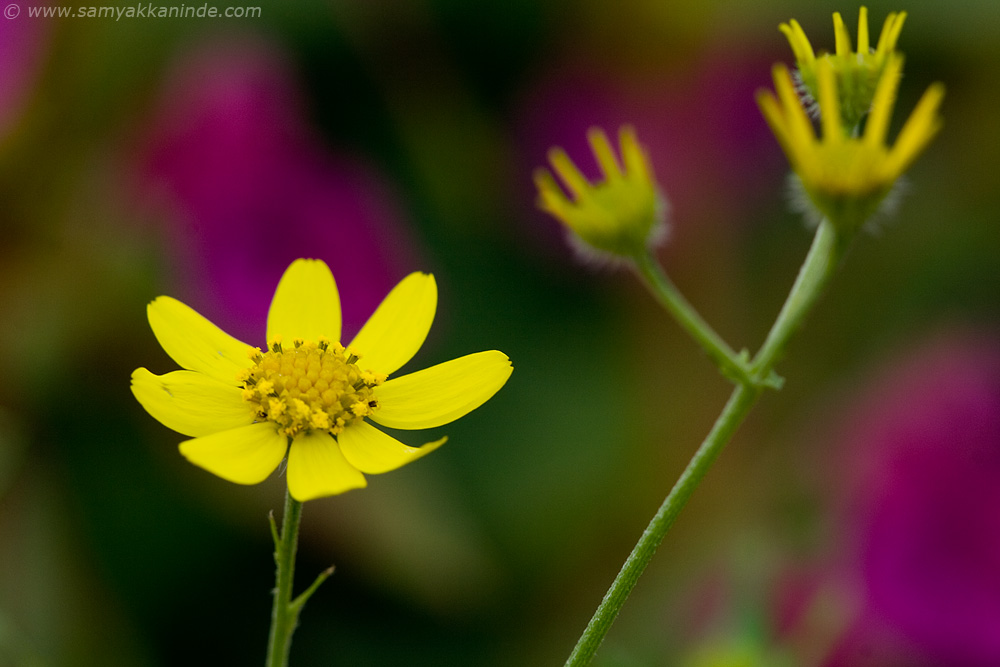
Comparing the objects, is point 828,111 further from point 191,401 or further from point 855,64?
point 191,401

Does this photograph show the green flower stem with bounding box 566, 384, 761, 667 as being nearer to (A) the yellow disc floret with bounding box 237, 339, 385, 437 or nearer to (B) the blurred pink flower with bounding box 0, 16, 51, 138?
(A) the yellow disc floret with bounding box 237, 339, 385, 437

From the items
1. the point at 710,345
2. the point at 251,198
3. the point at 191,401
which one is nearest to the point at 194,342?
the point at 191,401

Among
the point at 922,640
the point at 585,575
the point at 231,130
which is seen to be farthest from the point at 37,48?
the point at 922,640

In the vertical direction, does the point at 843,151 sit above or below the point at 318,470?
above

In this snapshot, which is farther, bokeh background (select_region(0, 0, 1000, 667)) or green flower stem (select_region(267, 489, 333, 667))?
bokeh background (select_region(0, 0, 1000, 667))

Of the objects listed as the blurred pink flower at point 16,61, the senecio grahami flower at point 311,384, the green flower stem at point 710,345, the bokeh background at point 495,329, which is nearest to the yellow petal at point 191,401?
the senecio grahami flower at point 311,384

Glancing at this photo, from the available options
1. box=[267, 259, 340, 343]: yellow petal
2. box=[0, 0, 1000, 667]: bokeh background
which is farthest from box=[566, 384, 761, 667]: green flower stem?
box=[0, 0, 1000, 667]: bokeh background

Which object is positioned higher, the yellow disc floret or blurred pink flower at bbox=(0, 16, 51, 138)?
blurred pink flower at bbox=(0, 16, 51, 138)
